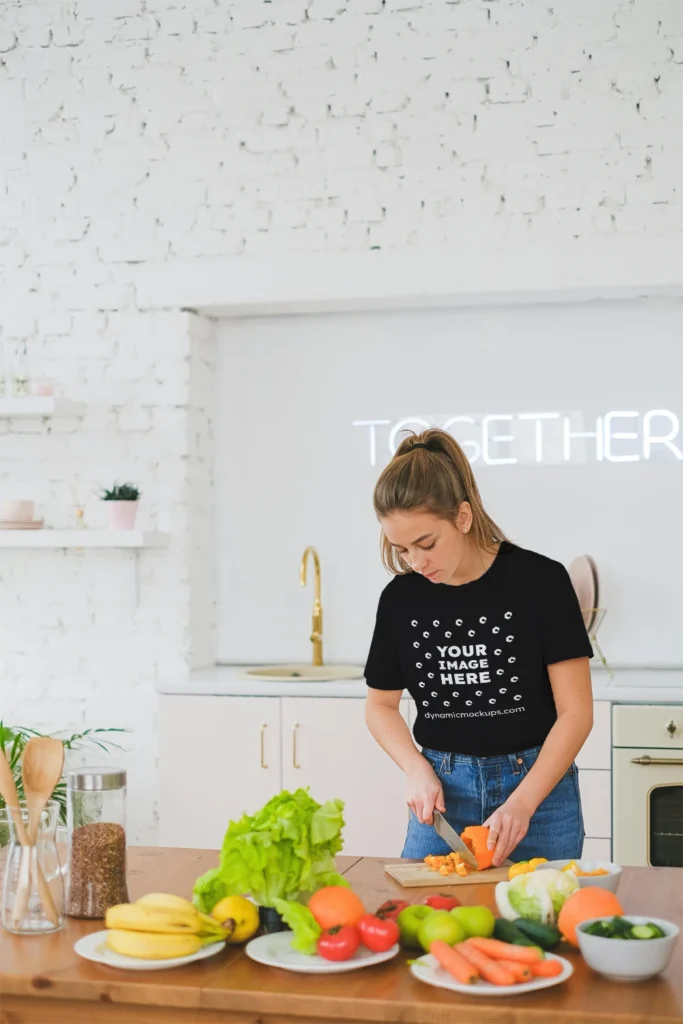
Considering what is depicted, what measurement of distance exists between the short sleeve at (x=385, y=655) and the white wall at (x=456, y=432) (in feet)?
6.50

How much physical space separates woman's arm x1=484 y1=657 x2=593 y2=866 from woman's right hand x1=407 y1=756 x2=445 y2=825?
4.9 inches

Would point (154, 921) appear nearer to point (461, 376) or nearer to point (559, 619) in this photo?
point (559, 619)

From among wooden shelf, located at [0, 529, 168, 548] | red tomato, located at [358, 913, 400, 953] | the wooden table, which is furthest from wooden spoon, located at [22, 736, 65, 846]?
wooden shelf, located at [0, 529, 168, 548]

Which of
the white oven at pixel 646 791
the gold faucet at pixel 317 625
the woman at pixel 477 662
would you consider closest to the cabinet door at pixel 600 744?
the white oven at pixel 646 791

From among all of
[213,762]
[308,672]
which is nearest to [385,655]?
[213,762]

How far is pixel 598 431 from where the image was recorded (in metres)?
4.45

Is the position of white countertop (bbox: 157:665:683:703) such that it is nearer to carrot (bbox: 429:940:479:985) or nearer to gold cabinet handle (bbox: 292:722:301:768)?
gold cabinet handle (bbox: 292:722:301:768)

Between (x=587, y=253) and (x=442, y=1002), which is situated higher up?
(x=587, y=253)

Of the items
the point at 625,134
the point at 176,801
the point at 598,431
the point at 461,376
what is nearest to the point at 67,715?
the point at 176,801

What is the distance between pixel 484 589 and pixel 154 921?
1.04 meters

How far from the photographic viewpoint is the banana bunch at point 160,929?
5.57 ft

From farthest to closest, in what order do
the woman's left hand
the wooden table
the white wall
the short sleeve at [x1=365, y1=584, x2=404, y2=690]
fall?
1. the white wall
2. the short sleeve at [x1=365, y1=584, x2=404, y2=690]
3. the woman's left hand
4. the wooden table

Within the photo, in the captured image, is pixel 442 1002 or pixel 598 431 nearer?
pixel 442 1002

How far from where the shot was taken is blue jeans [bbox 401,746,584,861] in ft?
7.95
